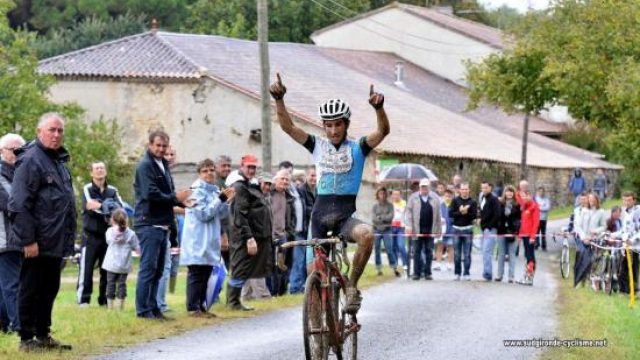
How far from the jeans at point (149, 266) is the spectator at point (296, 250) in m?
5.36

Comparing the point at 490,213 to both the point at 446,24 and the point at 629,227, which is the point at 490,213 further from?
the point at 446,24

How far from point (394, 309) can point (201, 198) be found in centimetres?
359

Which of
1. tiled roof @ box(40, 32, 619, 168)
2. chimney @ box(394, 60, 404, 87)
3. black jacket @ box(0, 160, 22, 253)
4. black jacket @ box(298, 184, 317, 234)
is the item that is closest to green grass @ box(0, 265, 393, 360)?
black jacket @ box(0, 160, 22, 253)

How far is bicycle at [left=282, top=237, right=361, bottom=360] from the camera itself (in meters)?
10.8

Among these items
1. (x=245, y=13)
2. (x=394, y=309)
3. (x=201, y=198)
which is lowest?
(x=394, y=309)

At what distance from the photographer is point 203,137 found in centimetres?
4706

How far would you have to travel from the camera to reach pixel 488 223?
1028 inches

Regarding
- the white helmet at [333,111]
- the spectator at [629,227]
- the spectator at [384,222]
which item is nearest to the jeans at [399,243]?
the spectator at [384,222]

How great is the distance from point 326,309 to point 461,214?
51.7 feet

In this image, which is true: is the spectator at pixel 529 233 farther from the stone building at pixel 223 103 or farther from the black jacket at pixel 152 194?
the stone building at pixel 223 103

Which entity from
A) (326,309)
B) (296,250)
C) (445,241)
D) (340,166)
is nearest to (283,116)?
(340,166)

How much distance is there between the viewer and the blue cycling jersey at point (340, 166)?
11531 millimetres

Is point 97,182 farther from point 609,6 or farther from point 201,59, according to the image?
point 201,59

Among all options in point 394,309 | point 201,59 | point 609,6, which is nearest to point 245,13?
point 201,59
